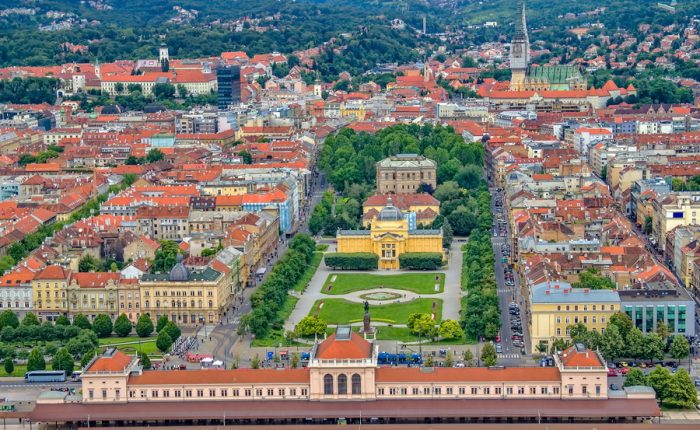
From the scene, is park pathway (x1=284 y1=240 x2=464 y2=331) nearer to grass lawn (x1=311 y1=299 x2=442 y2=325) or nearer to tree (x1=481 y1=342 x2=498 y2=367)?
grass lawn (x1=311 y1=299 x2=442 y2=325)

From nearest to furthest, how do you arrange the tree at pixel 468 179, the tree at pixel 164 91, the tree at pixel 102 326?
1. the tree at pixel 102 326
2. the tree at pixel 468 179
3. the tree at pixel 164 91

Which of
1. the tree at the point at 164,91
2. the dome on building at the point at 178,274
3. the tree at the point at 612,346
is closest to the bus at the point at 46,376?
the dome on building at the point at 178,274

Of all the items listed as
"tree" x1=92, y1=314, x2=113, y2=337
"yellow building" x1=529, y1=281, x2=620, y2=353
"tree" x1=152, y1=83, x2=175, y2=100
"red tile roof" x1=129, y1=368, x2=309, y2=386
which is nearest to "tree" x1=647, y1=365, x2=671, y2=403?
"yellow building" x1=529, y1=281, x2=620, y2=353

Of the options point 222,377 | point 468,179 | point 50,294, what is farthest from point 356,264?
point 222,377

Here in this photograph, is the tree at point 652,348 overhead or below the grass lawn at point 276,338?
overhead

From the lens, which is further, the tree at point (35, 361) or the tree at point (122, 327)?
the tree at point (122, 327)

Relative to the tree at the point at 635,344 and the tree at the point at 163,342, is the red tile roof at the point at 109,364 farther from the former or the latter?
the tree at the point at 635,344

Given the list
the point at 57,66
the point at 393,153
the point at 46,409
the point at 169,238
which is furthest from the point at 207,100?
the point at 46,409
